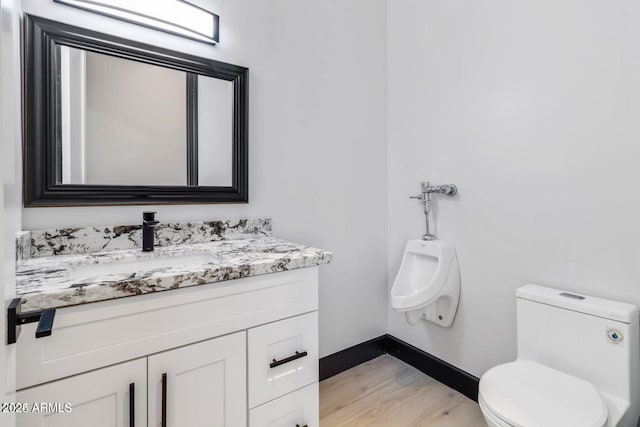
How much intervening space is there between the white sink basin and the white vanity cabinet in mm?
253

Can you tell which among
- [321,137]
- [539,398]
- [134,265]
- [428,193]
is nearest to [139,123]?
[134,265]

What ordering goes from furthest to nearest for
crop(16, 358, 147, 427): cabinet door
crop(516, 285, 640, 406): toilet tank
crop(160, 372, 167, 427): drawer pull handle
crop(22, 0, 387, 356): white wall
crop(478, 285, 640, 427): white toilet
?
crop(22, 0, 387, 356): white wall, crop(516, 285, 640, 406): toilet tank, crop(478, 285, 640, 427): white toilet, crop(160, 372, 167, 427): drawer pull handle, crop(16, 358, 147, 427): cabinet door

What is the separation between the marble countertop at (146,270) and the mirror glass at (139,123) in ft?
1.03

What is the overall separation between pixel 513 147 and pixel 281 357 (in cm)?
140

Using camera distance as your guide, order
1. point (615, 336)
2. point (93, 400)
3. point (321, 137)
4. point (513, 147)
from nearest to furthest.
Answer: point (93, 400) < point (615, 336) < point (513, 147) < point (321, 137)

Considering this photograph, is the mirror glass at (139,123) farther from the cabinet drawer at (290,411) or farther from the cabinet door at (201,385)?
the cabinet drawer at (290,411)

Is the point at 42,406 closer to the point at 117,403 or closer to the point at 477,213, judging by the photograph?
the point at 117,403

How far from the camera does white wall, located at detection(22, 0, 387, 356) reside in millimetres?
1548

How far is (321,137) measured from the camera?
73.2 inches

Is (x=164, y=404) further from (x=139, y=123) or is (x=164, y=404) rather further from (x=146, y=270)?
(x=139, y=123)

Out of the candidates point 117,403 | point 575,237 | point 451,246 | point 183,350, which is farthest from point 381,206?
point 117,403

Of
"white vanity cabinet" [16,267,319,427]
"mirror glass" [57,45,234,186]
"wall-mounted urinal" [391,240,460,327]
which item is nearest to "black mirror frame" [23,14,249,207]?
"mirror glass" [57,45,234,186]

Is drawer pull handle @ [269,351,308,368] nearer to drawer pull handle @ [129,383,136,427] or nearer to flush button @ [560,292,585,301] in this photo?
drawer pull handle @ [129,383,136,427]

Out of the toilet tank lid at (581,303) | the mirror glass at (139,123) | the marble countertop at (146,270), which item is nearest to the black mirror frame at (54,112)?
the mirror glass at (139,123)
